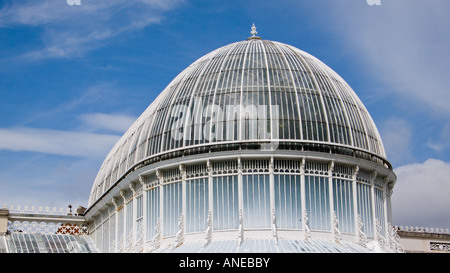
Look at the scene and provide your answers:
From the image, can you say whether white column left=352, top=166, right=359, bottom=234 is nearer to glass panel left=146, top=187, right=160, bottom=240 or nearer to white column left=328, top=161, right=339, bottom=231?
white column left=328, top=161, right=339, bottom=231

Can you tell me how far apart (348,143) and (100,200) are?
18.1 metres

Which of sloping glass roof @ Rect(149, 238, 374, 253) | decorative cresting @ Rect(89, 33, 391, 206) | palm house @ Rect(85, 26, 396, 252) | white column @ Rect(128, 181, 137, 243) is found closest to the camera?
sloping glass roof @ Rect(149, 238, 374, 253)

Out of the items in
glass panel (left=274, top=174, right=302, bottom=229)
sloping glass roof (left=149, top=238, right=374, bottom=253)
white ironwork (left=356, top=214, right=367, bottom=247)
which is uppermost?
glass panel (left=274, top=174, right=302, bottom=229)

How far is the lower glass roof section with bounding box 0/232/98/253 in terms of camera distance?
172ft

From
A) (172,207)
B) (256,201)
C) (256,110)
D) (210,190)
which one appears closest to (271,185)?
(256,201)

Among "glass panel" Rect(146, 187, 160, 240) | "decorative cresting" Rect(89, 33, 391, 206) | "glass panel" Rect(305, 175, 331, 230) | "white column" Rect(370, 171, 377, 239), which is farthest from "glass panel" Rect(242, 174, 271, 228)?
"white column" Rect(370, 171, 377, 239)

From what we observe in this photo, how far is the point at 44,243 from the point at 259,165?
18.6 meters

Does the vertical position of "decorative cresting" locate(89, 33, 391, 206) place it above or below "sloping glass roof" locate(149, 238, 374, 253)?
above

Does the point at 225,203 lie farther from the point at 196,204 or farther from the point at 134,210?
the point at 134,210

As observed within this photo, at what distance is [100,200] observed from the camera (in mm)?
54469

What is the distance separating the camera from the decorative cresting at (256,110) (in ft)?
141

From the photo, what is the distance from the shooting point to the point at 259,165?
42.3 m

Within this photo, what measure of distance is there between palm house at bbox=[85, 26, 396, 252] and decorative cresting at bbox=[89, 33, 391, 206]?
6 cm
